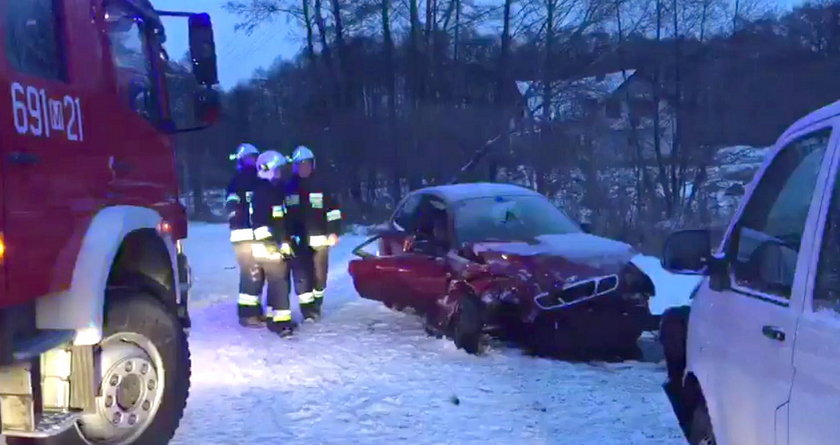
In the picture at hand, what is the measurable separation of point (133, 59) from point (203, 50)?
469mm

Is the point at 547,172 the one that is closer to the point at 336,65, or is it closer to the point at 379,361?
the point at 336,65

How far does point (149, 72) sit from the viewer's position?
5.87 meters

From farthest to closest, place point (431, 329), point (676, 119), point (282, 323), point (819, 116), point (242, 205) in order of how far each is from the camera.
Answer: point (676, 119) < point (242, 205) < point (282, 323) < point (431, 329) < point (819, 116)

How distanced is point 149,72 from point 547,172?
2287 cm

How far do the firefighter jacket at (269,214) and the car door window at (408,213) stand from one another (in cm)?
134

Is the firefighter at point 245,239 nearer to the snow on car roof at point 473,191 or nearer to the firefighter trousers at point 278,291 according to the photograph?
the firefighter trousers at point 278,291

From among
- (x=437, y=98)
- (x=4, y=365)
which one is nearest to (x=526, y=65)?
(x=437, y=98)

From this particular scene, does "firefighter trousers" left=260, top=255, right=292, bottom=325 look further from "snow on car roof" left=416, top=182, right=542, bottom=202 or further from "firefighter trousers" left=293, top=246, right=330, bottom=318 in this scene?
"snow on car roof" left=416, top=182, right=542, bottom=202

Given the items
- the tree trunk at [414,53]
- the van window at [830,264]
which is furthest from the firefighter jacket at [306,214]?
the tree trunk at [414,53]

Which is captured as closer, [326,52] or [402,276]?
[402,276]

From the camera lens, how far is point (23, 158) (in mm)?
3879

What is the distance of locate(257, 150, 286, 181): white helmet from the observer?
9367 mm

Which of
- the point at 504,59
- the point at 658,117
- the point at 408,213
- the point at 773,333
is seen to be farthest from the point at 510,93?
the point at 773,333

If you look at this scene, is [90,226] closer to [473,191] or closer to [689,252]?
[689,252]
